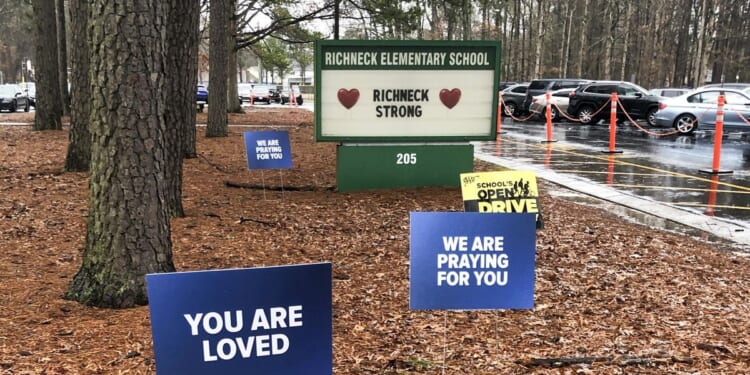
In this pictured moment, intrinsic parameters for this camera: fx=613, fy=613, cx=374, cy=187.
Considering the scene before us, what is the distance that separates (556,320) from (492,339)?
23.8 inches

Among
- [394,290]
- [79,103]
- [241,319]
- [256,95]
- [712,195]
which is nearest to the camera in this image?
[241,319]

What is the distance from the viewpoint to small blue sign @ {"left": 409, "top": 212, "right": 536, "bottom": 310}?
3.10 meters

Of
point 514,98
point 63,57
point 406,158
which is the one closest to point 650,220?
point 406,158

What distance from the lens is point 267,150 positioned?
772 centimetres

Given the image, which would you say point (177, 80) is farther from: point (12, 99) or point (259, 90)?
point (259, 90)

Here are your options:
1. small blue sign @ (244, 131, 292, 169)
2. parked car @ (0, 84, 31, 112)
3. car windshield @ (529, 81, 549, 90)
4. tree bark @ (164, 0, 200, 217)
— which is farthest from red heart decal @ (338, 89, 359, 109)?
parked car @ (0, 84, 31, 112)

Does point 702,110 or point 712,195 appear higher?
point 702,110

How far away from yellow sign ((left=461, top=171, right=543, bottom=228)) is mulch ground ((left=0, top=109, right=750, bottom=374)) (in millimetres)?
740

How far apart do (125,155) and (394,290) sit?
2161 millimetres

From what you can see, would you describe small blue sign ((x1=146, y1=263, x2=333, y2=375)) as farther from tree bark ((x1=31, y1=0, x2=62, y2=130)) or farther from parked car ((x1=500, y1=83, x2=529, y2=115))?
parked car ((x1=500, y1=83, x2=529, y2=115))

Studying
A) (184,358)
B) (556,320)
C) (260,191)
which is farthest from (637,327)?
(260,191)

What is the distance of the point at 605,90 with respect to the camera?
24.3 metres

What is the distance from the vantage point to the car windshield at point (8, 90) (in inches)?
1132

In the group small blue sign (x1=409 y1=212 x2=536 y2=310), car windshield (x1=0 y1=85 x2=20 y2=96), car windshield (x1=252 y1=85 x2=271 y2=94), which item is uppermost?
car windshield (x1=252 y1=85 x2=271 y2=94)
